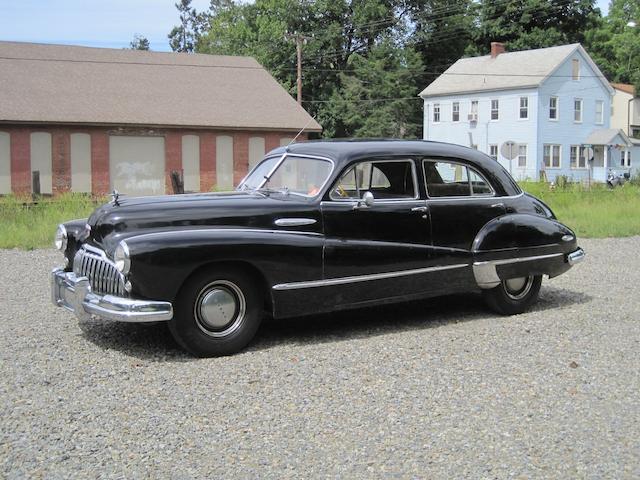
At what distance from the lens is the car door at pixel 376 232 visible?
250 inches

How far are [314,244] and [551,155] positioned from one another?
137ft

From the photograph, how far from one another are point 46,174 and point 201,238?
25754mm

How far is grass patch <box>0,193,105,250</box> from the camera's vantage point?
46.5 ft

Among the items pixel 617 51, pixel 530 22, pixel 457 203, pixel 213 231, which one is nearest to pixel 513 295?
pixel 457 203

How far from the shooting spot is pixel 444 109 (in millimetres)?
49938

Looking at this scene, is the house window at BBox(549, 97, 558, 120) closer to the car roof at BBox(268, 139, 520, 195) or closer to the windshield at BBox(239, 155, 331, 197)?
the car roof at BBox(268, 139, 520, 195)

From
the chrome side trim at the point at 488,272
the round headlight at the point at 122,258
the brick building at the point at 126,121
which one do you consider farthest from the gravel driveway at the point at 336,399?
the brick building at the point at 126,121

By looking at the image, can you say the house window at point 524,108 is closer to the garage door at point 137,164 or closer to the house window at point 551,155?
the house window at point 551,155

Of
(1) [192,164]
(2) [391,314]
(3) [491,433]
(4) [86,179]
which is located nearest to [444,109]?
(1) [192,164]

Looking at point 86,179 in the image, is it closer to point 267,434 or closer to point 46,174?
point 46,174

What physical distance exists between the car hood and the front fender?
0.15m

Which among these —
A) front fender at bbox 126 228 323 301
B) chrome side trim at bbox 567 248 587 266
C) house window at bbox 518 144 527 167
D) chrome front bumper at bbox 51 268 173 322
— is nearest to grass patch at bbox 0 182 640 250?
chrome front bumper at bbox 51 268 173 322

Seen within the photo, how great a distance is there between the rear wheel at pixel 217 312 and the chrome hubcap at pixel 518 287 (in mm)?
2767

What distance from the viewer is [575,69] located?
4634 cm
